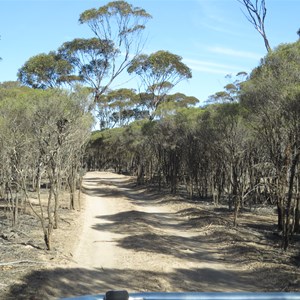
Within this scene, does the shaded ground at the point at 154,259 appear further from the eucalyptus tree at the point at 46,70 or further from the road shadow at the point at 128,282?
the eucalyptus tree at the point at 46,70

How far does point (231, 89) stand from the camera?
4675 cm

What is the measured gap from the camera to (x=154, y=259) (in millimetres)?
11828

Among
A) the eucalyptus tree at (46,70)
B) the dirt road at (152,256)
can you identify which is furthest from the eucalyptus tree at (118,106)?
the dirt road at (152,256)

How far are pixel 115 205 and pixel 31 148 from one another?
1147 centimetres

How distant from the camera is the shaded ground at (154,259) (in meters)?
9.20

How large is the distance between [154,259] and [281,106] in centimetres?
630

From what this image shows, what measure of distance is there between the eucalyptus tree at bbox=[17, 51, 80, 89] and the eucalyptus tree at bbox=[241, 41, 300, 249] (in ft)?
74.2

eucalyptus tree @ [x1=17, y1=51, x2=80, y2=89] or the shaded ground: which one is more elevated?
eucalyptus tree @ [x1=17, y1=51, x2=80, y2=89]

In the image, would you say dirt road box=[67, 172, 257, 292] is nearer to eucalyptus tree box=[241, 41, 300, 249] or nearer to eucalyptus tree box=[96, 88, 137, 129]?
eucalyptus tree box=[241, 41, 300, 249]

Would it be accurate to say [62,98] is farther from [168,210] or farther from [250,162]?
[250,162]

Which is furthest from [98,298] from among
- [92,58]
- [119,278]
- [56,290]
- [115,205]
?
[92,58]

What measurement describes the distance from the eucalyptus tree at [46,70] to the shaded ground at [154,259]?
1754 cm

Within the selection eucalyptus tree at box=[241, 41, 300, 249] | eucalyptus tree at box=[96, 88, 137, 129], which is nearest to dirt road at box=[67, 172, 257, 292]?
eucalyptus tree at box=[241, 41, 300, 249]

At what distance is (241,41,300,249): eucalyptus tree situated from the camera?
1257 centimetres
